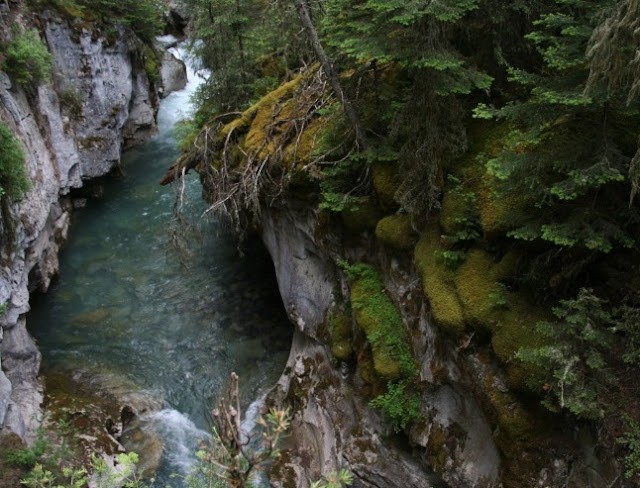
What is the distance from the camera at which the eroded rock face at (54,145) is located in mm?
11734

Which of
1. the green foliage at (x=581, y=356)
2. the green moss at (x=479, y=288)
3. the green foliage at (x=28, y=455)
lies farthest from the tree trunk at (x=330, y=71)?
the green foliage at (x=28, y=455)

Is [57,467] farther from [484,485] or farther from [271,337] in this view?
[484,485]

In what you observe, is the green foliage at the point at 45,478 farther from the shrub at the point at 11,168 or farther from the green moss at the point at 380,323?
the shrub at the point at 11,168

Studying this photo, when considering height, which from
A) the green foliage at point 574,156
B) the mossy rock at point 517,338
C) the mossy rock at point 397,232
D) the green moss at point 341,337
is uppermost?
the green foliage at point 574,156

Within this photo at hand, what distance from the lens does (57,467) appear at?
10336 mm

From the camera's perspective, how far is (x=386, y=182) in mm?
9578

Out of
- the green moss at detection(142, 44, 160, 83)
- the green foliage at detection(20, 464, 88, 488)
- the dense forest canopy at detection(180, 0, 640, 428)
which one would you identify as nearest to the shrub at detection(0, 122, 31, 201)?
the dense forest canopy at detection(180, 0, 640, 428)

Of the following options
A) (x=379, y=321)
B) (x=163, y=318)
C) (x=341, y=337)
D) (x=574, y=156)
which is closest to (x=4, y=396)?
(x=163, y=318)

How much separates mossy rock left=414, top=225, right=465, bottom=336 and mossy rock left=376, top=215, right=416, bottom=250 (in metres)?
0.30

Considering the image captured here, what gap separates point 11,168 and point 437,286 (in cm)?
961

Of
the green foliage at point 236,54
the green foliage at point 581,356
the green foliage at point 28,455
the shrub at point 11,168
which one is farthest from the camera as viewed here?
the green foliage at point 236,54

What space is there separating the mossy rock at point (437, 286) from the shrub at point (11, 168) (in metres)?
8.95

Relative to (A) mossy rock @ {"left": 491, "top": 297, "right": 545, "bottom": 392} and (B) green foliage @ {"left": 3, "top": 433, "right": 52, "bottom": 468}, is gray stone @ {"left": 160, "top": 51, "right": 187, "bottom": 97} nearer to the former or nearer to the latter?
(B) green foliage @ {"left": 3, "top": 433, "right": 52, "bottom": 468}

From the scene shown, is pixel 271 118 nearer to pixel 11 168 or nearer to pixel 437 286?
pixel 11 168
